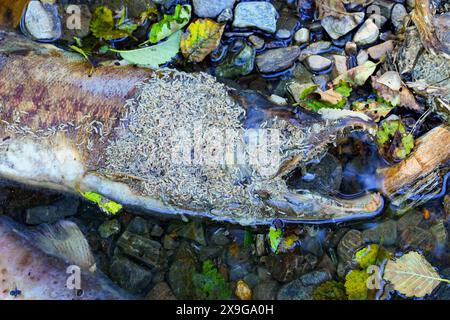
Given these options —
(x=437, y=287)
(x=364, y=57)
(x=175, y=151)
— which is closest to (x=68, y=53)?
(x=175, y=151)

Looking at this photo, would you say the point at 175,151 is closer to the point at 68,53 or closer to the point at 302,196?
the point at 302,196

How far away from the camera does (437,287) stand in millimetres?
3973

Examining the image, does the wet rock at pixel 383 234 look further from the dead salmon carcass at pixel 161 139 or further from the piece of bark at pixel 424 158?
the piece of bark at pixel 424 158

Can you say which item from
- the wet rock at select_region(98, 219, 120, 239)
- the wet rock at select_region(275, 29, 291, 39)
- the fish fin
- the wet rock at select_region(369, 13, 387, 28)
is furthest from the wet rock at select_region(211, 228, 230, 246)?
the wet rock at select_region(369, 13, 387, 28)

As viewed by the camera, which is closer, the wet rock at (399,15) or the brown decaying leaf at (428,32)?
the brown decaying leaf at (428,32)

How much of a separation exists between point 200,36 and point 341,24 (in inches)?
48.9

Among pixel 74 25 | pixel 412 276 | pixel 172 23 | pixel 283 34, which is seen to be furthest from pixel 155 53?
pixel 412 276

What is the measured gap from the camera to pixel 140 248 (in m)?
4.25

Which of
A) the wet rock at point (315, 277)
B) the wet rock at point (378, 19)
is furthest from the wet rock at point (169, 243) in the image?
the wet rock at point (378, 19)

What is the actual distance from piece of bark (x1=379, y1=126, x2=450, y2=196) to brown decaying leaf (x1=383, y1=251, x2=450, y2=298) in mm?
676

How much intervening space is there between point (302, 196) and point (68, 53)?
2.24 metres

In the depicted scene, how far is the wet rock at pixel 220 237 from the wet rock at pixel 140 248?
51 centimetres

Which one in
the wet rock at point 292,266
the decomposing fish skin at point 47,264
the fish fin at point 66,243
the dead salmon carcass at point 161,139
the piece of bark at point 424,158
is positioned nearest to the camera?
the dead salmon carcass at point 161,139

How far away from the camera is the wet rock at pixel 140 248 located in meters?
4.24
